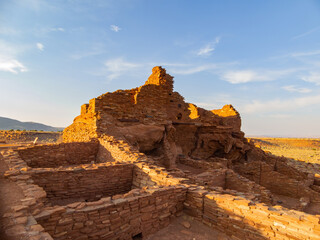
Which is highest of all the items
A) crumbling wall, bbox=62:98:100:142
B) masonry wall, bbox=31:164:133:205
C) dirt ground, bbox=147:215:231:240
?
crumbling wall, bbox=62:98:100:142

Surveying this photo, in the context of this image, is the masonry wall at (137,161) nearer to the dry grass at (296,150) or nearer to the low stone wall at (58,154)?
the low stone wall at (58,154)

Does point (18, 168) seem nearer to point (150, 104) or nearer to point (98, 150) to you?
point (98, 150)

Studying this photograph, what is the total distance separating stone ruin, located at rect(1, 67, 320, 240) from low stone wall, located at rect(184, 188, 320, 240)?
19mm

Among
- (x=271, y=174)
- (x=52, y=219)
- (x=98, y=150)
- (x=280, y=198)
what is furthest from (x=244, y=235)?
(x=271, y=174)

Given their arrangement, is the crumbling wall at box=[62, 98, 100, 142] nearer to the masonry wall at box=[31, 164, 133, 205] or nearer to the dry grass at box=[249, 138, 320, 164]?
the masonry wall at box=[31, 164, 133, 205]

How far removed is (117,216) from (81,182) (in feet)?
8.60

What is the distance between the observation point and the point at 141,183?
6578 mm

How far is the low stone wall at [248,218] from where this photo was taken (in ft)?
11.7

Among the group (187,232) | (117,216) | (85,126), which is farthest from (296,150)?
(117,216)

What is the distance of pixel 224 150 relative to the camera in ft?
53.1

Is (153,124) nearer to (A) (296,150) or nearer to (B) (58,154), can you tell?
(B) (58,154)

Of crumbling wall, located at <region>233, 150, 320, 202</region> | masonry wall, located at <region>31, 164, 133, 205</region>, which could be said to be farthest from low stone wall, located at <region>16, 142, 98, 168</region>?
crumbling wall, located at <region>233, 150, 320, 202</region>

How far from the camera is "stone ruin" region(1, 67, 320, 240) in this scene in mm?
3686

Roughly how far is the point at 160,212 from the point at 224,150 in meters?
12.8
